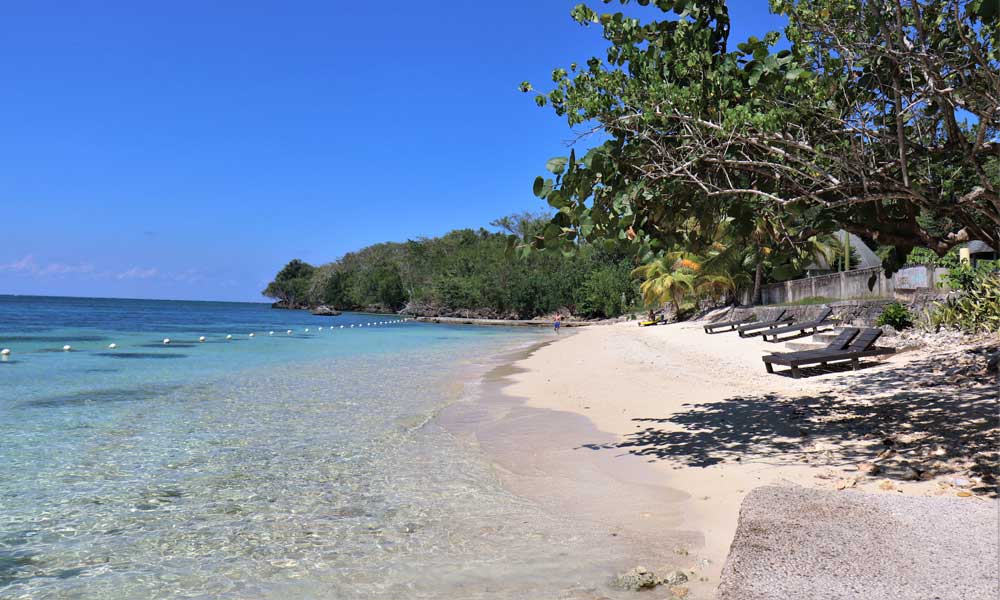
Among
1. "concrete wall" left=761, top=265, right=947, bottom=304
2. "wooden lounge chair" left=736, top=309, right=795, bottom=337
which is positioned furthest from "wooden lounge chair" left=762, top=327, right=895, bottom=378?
"wooden lounge chair" left=736, top=309, right=795, bottom=337

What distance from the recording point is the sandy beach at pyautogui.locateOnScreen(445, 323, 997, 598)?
464 cm

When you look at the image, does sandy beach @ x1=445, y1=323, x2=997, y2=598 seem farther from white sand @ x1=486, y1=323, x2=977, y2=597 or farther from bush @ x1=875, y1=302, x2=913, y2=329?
bush @ x1=875, y1=302, x2=913, y2=329

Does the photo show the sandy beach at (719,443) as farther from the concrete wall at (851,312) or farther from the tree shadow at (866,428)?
the concrete wall at (851,312)

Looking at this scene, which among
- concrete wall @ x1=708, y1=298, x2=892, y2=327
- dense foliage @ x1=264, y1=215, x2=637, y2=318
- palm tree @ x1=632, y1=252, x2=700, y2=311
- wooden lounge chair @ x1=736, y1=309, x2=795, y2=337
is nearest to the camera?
concrete wall @ x1=708, y1=298, x2=892, y2=327

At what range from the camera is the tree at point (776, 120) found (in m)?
5.31

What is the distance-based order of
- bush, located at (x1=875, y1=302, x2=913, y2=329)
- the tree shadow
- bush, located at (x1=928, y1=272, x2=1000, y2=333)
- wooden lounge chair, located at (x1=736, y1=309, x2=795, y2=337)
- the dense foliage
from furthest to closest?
the dense foliage → wooden lounge chair, located at (x1=736, y1=309, x2=795, y2=337) → bush, located at (x1=875, y1=302, x2=913, y2=329) → bush, located at (x1=928, y1=272, x2=1000, y2=333) → the tree shadow

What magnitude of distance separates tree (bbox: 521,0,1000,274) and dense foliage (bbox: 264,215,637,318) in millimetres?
29337

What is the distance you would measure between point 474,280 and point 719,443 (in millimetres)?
65321

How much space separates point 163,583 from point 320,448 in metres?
3.77

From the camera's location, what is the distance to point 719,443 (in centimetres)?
677

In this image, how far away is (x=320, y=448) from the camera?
25.5 feet

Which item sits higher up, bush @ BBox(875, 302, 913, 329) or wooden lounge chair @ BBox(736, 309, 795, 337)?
bush @ BBox(875, 302, 913, 329)

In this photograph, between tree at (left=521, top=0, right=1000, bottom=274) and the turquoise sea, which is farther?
tree at (left=521, top=0, right=1000, bottom=274)

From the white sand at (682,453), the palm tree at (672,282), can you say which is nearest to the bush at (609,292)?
the palm tree at (672,282)
